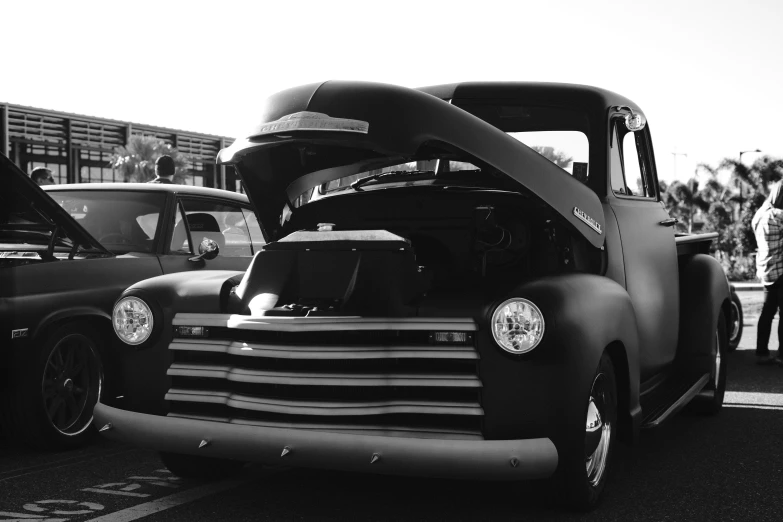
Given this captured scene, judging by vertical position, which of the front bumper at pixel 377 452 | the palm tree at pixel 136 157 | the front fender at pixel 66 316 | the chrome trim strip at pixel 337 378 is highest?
the palm tree at pixel 136 157

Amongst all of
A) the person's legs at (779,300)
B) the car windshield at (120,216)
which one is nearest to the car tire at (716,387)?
the person's legs at (779,300)

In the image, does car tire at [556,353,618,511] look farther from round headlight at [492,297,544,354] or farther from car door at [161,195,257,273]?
car door at [161,195,257,273]

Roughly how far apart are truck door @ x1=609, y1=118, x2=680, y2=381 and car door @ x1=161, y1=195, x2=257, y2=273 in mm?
3038

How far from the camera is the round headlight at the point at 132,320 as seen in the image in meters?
4.14

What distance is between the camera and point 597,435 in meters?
4.04

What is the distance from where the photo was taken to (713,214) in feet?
185

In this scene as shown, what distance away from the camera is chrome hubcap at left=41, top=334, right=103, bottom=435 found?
5.34 meters

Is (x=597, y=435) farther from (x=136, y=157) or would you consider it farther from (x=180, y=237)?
(x=136, y=157)

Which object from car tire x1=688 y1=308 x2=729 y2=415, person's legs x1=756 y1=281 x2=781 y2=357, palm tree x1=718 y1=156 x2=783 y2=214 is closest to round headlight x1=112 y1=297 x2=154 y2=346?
car tire x1=688 y1=308 x2=729 y2=415

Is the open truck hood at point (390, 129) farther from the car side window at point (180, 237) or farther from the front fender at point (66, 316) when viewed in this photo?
the car side window at point (180, 237)

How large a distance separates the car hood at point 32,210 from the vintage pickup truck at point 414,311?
1.38 meters

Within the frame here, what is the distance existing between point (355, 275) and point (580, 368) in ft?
3.37

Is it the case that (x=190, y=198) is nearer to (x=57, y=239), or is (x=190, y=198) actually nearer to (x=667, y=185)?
(x=57, y=239)

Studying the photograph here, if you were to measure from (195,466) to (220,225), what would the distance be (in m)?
2.76
